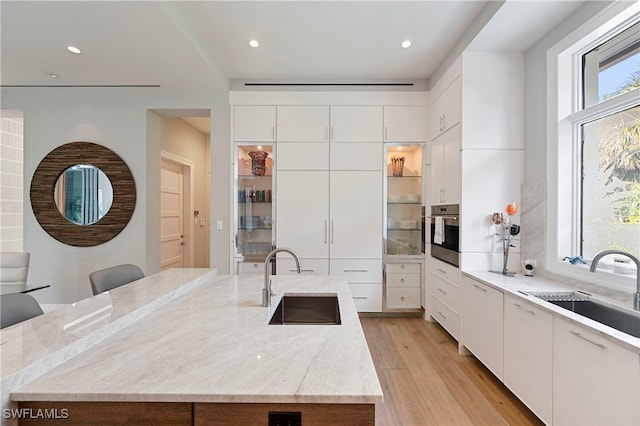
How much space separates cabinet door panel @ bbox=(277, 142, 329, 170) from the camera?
3545mm

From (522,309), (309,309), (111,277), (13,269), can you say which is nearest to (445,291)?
(522,309)

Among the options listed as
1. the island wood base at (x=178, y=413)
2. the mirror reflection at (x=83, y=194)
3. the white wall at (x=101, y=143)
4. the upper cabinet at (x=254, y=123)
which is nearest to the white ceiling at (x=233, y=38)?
the white wall at (x=101, y=143)

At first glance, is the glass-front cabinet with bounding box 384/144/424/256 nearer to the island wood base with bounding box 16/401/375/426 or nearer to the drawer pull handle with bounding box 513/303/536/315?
the drawer pull handle with bounding box 513/303/536/315

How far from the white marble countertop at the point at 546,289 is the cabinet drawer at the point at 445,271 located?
20cm

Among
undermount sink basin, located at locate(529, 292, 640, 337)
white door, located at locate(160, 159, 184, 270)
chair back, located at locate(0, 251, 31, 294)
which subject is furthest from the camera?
white door, located at locate(160, 159, 184, 270)

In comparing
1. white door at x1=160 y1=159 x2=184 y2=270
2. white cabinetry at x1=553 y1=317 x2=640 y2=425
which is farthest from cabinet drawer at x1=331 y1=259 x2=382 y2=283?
white door at x1=160 y1=159 x2=184 y2=270

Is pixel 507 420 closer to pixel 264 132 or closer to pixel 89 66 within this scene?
pixel 264 132

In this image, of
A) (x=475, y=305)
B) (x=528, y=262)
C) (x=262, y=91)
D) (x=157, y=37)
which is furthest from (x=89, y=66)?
(x=528, y=262)

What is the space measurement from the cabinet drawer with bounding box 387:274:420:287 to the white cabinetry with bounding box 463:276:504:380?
3.20 feet

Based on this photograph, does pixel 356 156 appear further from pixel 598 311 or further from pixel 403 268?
pixel 598 311

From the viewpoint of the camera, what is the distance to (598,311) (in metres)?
1.75

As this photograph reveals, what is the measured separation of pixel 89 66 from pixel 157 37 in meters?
1.14

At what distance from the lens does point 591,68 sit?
2141 mm

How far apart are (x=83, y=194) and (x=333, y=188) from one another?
307 cm
